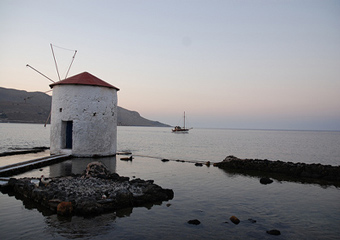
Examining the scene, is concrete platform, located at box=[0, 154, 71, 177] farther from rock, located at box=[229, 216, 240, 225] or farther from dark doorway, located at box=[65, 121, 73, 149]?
rock, located at box=[229, 216, 240, 225]

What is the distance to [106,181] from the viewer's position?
10.4m

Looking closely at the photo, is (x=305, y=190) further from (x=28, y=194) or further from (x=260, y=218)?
(x=28, y=194)

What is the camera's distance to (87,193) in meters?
8.47

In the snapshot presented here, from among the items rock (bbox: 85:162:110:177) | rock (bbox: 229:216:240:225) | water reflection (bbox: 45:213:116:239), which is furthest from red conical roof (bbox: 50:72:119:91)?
rock (bbox: 229:216:240:225)

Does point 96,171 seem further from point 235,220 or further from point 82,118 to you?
point 82,118

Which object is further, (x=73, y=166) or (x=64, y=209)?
(x=73, y=166)

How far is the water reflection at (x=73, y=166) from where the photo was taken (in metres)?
13.4

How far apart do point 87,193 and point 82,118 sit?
33.9 ft

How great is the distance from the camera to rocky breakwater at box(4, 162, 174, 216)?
744 centimetres

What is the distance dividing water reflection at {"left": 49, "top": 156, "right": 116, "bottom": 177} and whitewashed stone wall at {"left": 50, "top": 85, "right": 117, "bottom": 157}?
3.14 ft

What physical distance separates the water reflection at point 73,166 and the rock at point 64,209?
5.61 m

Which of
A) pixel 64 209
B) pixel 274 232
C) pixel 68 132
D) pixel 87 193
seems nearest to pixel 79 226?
pixel 64 209

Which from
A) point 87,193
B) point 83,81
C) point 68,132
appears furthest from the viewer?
point 68,132

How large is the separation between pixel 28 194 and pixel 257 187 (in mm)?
9394
